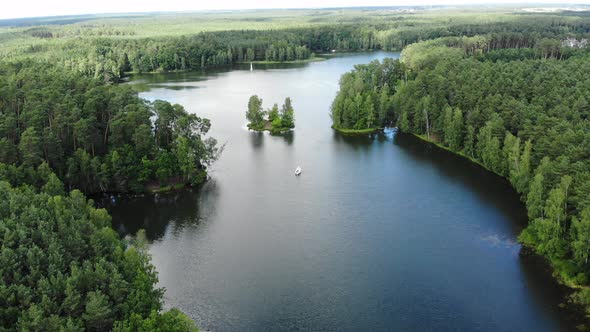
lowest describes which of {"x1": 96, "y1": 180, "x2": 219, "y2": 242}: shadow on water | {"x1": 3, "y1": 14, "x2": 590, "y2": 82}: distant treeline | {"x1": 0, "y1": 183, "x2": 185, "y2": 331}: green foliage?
{"x1": 96, "y1": 180, "x2": 219, "y2": 242}: shadow on water

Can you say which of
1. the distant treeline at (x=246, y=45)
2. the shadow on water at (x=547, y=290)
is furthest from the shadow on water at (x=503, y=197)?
the distant treeline at (x=246, y=45)

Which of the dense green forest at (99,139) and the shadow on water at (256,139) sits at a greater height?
the dense green forest at (99,139)

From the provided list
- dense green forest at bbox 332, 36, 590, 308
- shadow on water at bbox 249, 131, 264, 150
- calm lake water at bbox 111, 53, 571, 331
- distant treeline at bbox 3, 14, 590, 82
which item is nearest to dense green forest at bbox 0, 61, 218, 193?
calm lake water at bbox 111, 53, 571, 331

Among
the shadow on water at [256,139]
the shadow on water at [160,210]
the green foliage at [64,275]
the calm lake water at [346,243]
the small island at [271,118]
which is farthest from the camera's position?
the small island at [271,118]

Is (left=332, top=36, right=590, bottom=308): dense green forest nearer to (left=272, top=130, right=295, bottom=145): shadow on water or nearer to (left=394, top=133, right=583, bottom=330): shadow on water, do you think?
(left=394, top=133, right=583, bottom=330): shadow on water

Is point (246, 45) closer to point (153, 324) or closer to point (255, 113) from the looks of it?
point (255, 113)

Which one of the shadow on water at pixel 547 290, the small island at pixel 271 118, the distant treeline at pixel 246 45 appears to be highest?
the distant treeline at pixel 246 45

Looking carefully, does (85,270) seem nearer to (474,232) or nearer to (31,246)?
(31,246)

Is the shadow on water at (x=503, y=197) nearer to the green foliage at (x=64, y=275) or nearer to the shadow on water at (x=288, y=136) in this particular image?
the shadow on water at (x=288, y=136)
